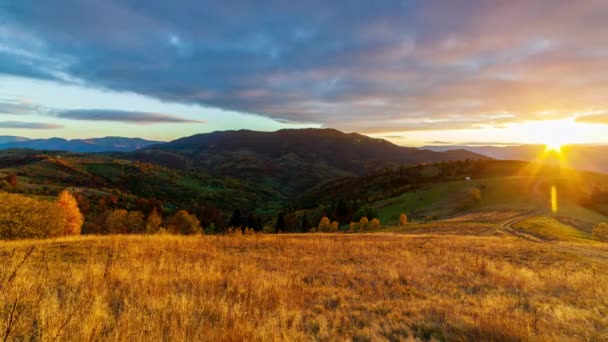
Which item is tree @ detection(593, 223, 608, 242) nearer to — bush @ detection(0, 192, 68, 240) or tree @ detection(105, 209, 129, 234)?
bush @ detection(0, 192, 68, 240)

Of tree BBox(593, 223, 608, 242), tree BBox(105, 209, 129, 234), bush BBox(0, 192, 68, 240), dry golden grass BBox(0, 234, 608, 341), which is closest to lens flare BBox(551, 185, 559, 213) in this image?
tree BBox(593, 223, 608, 242)

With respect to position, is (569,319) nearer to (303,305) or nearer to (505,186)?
(303,305)

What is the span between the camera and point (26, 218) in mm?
22250

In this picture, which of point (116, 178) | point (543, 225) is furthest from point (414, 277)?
point (116, 178)

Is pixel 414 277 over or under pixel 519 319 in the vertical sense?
under

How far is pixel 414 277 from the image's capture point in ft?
33.9

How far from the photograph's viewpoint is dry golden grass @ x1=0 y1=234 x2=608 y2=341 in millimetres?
5195

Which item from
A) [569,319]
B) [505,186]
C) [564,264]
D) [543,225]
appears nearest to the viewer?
[569,319]

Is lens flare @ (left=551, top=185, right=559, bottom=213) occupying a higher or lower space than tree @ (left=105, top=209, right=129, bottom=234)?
higher

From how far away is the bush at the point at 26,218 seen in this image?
21.1 metres

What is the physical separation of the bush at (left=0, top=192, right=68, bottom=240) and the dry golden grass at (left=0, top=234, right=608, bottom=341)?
12.5 metres

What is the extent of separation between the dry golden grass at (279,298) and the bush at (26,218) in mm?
12520

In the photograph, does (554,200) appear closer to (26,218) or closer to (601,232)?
(601,232)

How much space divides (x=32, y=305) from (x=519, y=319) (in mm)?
9351
